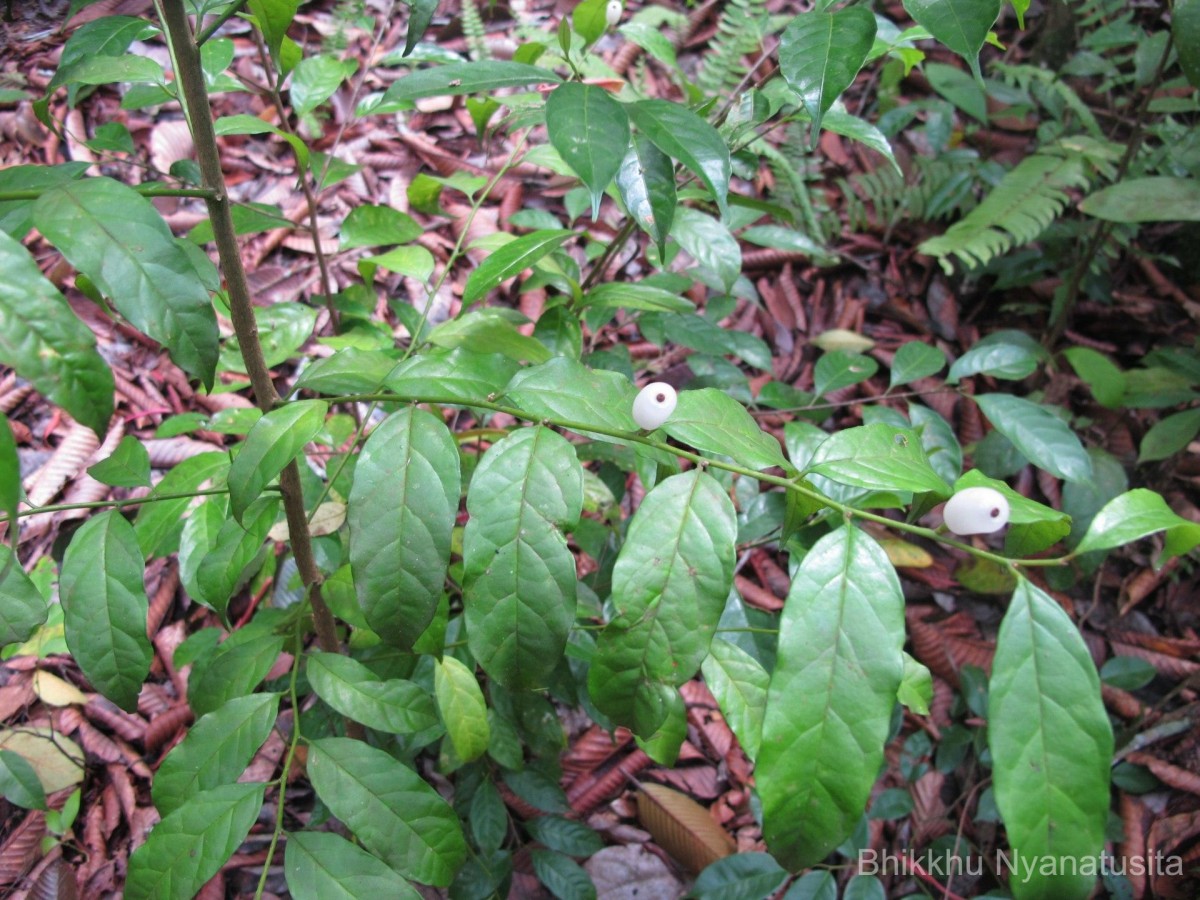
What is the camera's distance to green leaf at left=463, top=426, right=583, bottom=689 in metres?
0.81

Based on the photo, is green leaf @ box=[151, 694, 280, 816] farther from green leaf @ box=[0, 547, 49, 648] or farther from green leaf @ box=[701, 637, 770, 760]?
green leaf @ box=[701, 637, 770, 760]

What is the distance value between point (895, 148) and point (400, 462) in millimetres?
3211

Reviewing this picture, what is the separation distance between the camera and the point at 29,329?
1.98ft

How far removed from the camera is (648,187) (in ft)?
3.13

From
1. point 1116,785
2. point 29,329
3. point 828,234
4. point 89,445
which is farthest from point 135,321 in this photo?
point 828,234

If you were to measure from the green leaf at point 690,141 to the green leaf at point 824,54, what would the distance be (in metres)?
0.11

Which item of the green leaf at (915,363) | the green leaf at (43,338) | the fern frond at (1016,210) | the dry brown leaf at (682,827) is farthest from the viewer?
the fern frond at (1016,210)

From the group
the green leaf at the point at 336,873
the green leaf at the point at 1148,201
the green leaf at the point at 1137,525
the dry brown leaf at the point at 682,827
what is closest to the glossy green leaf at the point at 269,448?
the green leaf at the point at 336,873

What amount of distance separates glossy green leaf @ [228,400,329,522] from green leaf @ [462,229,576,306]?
38cm

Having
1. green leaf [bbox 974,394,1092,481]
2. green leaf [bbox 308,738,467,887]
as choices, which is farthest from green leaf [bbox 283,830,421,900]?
green leaf [bbox 974,394,1092,481]

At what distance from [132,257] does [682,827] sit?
5.81ft

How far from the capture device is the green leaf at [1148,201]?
2219 mm

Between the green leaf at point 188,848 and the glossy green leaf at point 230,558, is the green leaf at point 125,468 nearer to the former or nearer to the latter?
the glossy green leaf at point 230,558

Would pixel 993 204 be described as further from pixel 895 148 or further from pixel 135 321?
pixel 135 321
